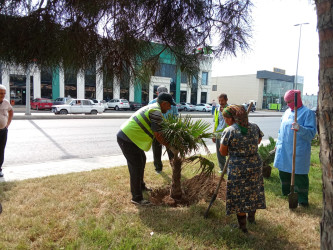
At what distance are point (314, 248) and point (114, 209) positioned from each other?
2464mm

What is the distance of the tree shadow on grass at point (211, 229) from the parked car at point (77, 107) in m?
21.0

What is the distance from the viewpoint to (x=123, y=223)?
3.25 m

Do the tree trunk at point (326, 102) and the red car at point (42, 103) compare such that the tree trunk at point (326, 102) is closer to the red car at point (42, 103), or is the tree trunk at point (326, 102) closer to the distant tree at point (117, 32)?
the distant tree at point (117, 32)

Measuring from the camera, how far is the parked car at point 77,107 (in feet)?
74.6

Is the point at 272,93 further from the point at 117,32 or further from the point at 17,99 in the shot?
the point at 117,32

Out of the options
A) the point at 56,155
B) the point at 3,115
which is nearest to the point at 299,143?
the point at 3,115

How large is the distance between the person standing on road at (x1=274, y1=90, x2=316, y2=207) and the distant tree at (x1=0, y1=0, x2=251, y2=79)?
127cm

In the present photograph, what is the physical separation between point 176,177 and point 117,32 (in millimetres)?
2205

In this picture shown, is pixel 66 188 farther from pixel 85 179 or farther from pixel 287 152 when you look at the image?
pixel 287 152

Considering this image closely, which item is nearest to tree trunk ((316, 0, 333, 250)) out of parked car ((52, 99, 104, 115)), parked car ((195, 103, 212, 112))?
parked car ((52, 99, 104, 115))

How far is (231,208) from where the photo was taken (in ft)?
10.0

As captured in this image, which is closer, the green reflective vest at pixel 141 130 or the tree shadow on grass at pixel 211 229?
the tree shadow on grass at pixel 211 229

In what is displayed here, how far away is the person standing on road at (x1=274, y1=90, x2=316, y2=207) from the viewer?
3734 mm

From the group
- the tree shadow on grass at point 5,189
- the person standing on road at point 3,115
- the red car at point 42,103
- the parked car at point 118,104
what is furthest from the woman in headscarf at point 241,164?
the parked car at point 118,104
